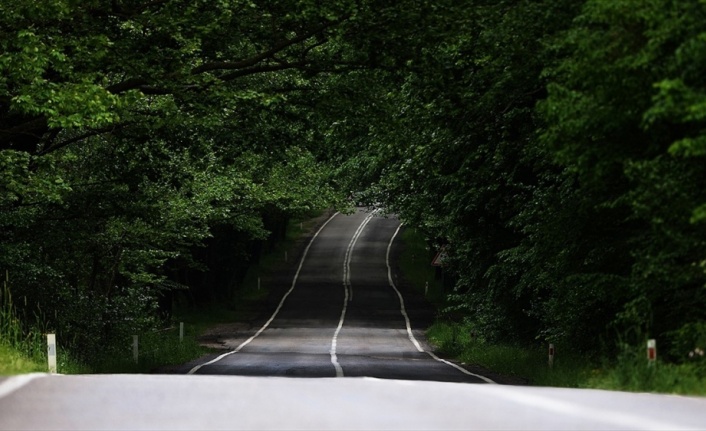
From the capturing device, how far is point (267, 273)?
244 feet

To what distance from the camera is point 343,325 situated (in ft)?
164

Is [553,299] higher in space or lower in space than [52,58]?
lower

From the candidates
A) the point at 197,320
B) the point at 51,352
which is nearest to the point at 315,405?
the point at 51,352

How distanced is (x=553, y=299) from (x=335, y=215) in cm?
8652

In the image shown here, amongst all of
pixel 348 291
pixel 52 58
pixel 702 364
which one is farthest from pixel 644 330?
pixel 348 291

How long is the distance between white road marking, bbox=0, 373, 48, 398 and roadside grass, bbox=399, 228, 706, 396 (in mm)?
6619

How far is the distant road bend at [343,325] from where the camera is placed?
2661 cm

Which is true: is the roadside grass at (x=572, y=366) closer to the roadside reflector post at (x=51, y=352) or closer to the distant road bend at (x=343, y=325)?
the distant road bend at (x=343, y=325)

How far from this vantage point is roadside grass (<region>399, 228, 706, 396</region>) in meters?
13.6

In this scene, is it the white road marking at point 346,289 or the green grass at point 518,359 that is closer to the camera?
the green grass at point 518,359

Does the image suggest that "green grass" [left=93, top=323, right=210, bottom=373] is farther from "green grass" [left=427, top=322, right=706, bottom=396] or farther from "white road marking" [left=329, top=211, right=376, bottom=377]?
"green grass" [left=427, top=322, right=706, bottom=396]

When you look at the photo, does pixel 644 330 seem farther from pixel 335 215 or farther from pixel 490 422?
pixel 335 215

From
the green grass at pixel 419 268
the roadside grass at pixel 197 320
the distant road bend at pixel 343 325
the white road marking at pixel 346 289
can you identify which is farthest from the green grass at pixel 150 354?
the green grass at pixel 419 268

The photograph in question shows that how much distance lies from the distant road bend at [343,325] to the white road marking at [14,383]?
10.8m
